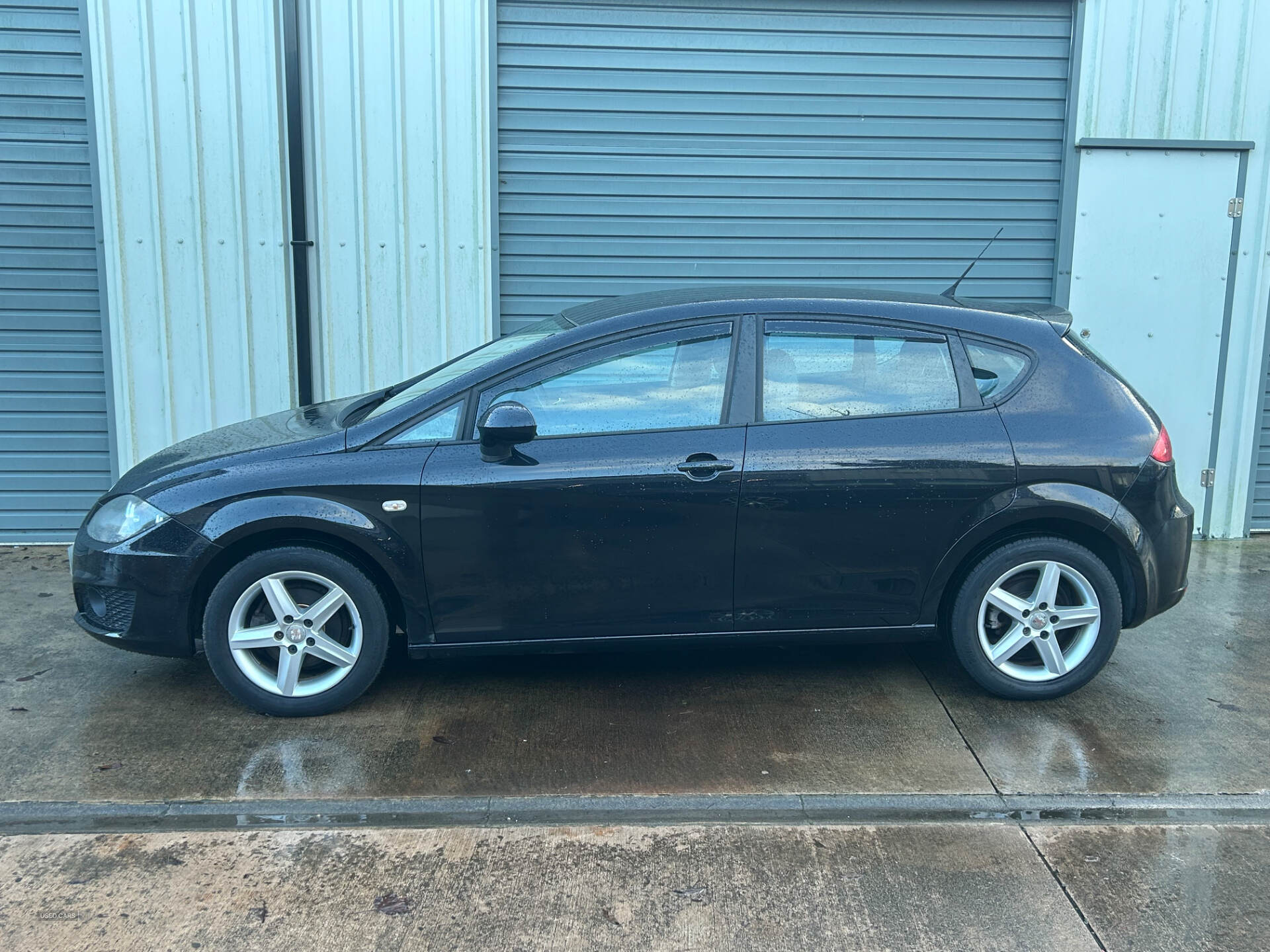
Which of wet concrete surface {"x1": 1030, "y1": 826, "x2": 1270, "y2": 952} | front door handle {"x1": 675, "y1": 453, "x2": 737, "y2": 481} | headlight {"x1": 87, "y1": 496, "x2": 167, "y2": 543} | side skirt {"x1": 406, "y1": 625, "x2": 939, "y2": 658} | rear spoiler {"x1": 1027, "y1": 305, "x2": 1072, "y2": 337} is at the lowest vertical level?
wet concrete surface {"x1": 1030, "y1": 826, "x2": 1270, "y2": 952}

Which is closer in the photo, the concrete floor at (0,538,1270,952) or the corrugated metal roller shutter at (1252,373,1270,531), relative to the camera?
the concrete floor at (0,538,1270,952)

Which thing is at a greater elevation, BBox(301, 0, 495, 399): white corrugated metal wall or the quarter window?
BBox(301, 0, 495, 399): white corrugated metal wall

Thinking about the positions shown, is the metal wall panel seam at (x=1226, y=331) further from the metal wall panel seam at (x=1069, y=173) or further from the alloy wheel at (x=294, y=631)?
the alloy wheel at (x=294, y=631)

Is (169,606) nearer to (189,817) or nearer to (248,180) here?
(189,817)

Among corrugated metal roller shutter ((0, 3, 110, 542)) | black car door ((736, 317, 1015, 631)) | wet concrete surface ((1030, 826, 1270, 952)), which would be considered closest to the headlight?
black car door ((736, 317, 1015, 631))

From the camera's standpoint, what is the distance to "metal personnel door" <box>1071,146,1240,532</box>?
7.10 metres

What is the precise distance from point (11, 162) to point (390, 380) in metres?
2.64

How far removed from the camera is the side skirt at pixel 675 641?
14.2 feet

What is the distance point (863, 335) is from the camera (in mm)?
4395

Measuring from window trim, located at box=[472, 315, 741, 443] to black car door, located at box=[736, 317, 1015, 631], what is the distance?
0.41 feet

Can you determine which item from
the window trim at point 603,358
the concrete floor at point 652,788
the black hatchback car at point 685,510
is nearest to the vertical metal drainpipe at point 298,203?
the concrete floor at point 652,788

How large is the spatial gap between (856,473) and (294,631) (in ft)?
7.35

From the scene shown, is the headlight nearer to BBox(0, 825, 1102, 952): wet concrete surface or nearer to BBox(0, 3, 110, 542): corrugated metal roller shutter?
BBox(0, 825, 1102, 952): wet concrete surface

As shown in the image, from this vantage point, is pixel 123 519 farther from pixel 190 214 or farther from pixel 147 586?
pixel 190 214
